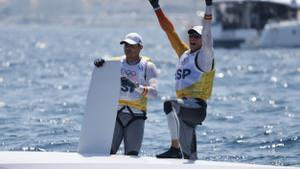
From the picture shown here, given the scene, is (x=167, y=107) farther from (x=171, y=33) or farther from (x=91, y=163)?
(x=171, y=33)

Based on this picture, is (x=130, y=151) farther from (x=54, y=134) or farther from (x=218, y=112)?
(x=218, y=112)

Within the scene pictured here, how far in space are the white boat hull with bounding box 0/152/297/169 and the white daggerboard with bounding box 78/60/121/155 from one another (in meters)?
0.29

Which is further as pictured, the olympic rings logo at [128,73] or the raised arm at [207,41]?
the olympic rings logo at [128,73]

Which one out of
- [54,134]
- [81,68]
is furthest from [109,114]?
[81,68]

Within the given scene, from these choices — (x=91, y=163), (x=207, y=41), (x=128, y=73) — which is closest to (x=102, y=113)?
(x=128, y=73)

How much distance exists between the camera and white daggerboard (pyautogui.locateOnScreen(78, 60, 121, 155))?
10156 mm

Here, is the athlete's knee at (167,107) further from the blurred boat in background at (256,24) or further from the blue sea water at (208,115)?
the blurred boat in background at (256,24)

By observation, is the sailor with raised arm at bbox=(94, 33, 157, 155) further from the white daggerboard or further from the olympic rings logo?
the white daggerboard

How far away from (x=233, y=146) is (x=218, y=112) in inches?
210

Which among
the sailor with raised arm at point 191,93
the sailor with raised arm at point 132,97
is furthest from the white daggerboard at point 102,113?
the sailor with raised arm at point 191,93

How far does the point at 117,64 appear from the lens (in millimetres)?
10172

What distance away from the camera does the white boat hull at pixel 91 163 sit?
375 inches

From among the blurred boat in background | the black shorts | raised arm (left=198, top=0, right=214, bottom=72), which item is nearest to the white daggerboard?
the black shorts

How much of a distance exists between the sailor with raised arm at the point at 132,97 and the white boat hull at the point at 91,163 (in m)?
0.60
